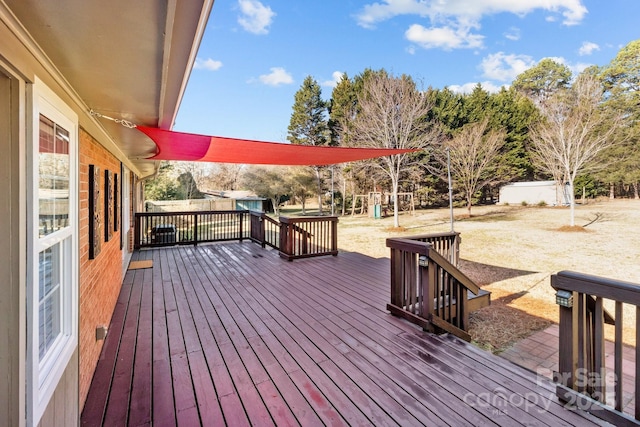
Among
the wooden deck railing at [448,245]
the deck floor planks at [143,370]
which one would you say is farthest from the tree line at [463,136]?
the deck floor planks at [143,370]

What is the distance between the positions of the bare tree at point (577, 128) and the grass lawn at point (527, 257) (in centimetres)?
224

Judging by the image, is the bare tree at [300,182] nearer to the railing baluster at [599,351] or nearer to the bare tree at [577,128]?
the bare tree at [577,128]

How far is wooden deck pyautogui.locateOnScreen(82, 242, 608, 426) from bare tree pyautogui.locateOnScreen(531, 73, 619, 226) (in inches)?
507

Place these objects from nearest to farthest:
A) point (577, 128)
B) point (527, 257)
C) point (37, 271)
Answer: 1. point (37, 271)
2. point (527, 257)
3. point (577, 128)

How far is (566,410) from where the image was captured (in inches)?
76.5

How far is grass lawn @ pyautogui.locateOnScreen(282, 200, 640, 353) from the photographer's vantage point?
181 inches

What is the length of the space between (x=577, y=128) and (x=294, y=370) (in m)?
15.0

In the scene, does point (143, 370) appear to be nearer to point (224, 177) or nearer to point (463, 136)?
point (463, 136)

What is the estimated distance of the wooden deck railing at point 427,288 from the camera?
302 centimetres

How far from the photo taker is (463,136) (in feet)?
55.4

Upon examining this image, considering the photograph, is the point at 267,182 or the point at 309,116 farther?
the point at 309,116

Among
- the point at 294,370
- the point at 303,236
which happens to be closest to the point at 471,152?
the point at 303,236

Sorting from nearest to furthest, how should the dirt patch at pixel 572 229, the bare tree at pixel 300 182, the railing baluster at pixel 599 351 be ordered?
the railing baluster at pixel 599 351
the dirt patch at pixel 572 229
the bare tree at pixel 300 182

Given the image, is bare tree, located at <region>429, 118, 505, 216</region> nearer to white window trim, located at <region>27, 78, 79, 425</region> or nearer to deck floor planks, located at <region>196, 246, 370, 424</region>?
deck floor planks, located at <region>196, 246, 370, 424</region>
